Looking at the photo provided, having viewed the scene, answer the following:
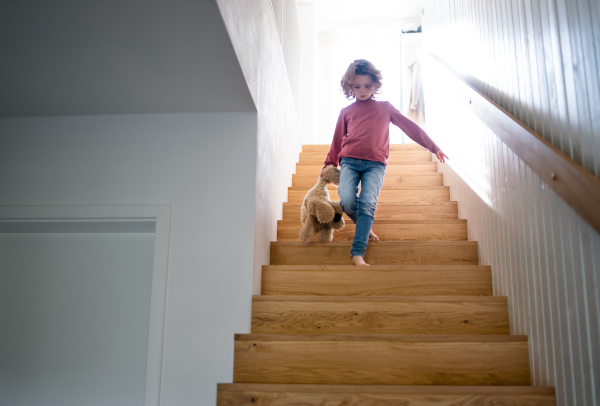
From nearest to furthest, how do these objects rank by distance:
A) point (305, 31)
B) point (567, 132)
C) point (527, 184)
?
point (567, 132) < point (527, 184) < point (305, 31)

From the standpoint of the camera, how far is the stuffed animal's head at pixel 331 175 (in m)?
2.50

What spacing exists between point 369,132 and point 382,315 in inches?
41.1

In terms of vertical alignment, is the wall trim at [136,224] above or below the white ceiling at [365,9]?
below

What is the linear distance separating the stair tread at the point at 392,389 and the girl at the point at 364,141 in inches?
35.1

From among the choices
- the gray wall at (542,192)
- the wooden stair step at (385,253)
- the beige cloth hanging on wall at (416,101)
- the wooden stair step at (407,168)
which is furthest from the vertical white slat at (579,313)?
the beige cloth hanging on wall at (416,101)

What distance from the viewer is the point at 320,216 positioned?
230 cm

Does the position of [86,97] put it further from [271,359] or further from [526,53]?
[526,53]

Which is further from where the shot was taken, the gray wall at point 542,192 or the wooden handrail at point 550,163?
the gray wall at point 542,192

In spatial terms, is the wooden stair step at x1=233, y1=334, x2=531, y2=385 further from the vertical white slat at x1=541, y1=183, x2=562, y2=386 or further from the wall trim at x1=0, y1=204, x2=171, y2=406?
the wall trim at x1=0, y1=204, x2=171, y2=406

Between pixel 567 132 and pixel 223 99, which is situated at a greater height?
pixel 223 99

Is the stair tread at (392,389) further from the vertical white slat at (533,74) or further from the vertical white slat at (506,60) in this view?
the vertical white slat at (506,60)

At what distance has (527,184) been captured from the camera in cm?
162

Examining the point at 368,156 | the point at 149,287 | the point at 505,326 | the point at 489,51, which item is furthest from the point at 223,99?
the point at 505,326

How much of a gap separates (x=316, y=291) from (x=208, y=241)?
0.52 m
